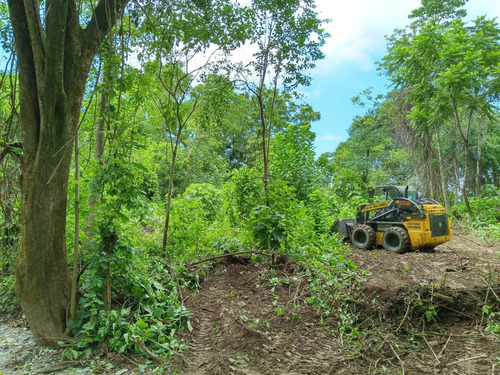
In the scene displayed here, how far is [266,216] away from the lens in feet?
18.3

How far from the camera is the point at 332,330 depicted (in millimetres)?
3852

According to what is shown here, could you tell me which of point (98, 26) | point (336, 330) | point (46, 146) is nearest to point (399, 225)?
point (336, 330)

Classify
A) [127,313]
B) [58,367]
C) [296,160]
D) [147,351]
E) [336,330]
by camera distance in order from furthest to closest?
[296,160] < [336,330] < [127,313] < [147,351] < [58,367]

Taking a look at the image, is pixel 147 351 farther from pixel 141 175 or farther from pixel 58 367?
pixel 141 175

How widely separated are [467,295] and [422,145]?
14.2 m

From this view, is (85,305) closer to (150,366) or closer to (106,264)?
(106,264)

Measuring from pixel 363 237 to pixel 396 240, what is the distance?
774 millimetres

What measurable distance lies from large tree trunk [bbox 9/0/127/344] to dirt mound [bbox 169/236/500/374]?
4.75 ft

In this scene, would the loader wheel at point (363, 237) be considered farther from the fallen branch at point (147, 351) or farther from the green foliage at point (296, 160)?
the fallen branch at point (147, 351)

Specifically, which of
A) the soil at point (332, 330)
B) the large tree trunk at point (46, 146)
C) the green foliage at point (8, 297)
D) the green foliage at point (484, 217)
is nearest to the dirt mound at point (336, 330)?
the soil at point (332, 330)

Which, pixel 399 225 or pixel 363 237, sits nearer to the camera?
pixel 399 225

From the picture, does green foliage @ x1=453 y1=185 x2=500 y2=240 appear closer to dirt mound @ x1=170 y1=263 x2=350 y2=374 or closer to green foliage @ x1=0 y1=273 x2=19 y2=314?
dirt mound @ x1=170 y1=263 x2=350 y2=374

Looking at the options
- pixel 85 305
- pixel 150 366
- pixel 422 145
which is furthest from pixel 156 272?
pixel 422 145

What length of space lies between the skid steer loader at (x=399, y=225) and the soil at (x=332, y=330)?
2423mm
